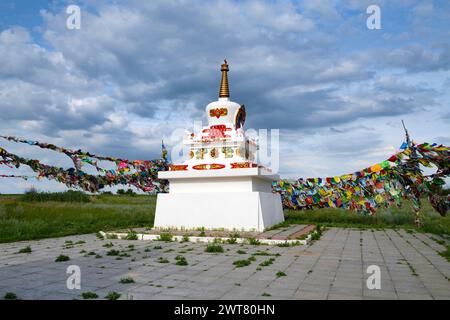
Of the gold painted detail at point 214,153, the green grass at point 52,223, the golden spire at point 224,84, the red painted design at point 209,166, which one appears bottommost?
the green grass at point 52,223

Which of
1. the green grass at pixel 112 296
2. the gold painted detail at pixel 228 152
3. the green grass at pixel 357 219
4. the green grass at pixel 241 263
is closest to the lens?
the green grass at pixel 112 296

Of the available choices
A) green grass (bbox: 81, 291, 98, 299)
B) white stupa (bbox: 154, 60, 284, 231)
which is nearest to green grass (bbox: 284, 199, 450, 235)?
white stupa (bbox: 154, 60, 284, 231)

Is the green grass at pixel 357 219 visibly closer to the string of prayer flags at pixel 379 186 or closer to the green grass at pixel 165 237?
the string of prayer flags at pixel 379 186

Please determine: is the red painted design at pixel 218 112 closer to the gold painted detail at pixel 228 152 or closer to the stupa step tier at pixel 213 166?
the gold painted detail at pixel 228 152

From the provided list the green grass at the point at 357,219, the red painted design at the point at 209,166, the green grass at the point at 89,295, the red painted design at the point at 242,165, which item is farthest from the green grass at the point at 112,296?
the green grass at the point at 357,219

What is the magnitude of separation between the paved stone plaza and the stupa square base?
3.07m

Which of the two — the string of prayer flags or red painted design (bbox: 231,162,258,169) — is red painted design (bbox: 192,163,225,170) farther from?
the string of prayer flags

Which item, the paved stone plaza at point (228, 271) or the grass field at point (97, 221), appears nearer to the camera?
the paved stone plaza at point (228, 271)

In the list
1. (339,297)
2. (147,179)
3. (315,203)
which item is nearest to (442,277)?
(339,297)

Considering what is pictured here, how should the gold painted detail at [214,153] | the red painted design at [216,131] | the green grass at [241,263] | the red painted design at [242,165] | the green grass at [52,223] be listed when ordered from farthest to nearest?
the red painted design at [216,131], the gold painted detail at [214,153], the red painted design at [242,165], the green grass at [52,223], the green grass at [241,263]

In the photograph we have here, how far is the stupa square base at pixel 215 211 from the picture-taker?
14.5m

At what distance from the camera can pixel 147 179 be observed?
63.2ft

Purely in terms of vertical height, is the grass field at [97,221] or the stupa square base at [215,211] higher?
the stupa square base at [215,211]

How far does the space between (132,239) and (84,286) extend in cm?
657
